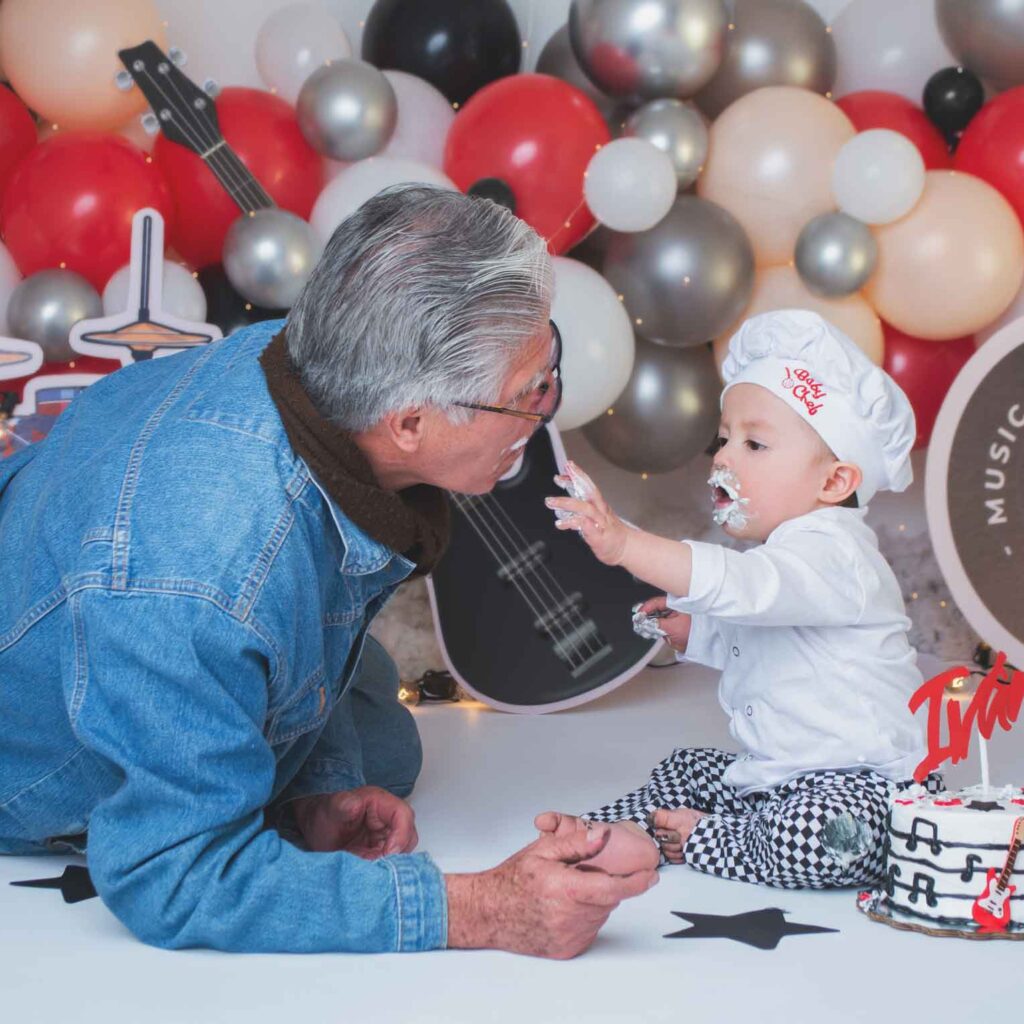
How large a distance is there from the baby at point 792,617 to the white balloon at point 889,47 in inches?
54.4

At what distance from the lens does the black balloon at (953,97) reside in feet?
9.43

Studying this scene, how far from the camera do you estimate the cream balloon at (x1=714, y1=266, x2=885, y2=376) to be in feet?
8.94

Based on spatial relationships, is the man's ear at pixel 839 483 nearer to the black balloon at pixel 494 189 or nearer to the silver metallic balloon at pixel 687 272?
the silver metallic balloon at pixel 687 272

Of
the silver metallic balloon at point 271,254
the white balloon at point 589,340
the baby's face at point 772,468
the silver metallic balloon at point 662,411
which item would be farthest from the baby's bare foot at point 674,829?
the silver metallic balloon at point 271,254

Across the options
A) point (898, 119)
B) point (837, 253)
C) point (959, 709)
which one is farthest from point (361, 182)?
point (959, 709)

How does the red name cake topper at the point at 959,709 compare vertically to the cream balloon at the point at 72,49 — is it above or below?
below

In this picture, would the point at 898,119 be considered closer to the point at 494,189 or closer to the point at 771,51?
the point at 771,51

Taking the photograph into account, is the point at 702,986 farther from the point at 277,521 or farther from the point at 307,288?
the point at 307,288

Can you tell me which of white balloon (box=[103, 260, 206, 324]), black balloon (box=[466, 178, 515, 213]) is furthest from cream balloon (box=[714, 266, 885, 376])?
white balloon (box=[103, 260, 206, 324])

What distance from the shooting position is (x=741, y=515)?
1.85 meters

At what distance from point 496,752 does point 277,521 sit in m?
1.14

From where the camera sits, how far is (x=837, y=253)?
266cm

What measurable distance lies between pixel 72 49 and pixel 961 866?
221 cm

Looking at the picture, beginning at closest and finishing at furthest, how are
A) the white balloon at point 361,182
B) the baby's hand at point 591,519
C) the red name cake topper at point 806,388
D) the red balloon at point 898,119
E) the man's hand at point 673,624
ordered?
the baby's hand at point 591,519 < the red name cake topper at point 806,388 < the man's hand at point 673,624 < the white balloon at point 361,182 < the red balloon at point 898,119
